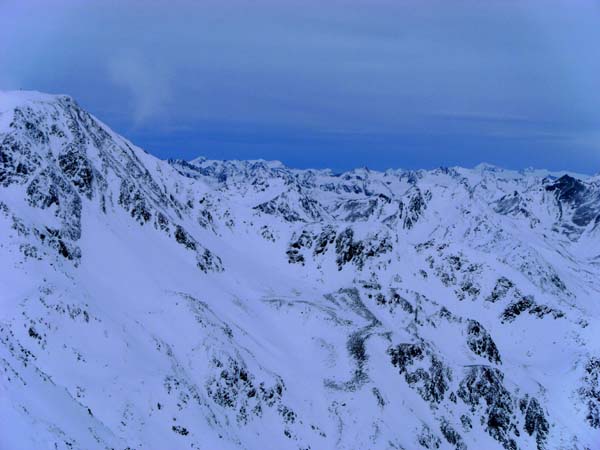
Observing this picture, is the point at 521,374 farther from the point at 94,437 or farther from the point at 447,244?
the point at 94,437

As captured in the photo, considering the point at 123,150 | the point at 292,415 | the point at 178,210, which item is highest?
the point at 123,150

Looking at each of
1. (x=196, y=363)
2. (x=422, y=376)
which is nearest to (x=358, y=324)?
(x=422, y=376)

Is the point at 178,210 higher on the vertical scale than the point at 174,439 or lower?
higher

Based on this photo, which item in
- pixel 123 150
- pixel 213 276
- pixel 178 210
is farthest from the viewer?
pixel 178 210

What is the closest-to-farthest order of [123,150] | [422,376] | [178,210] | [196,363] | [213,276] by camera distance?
[196,363]
[422,376]
[213,276]
[123,150]
[178,210]

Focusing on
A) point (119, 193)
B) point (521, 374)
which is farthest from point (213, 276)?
point (521, 374)

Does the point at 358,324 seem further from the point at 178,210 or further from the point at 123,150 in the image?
the point at 123,150

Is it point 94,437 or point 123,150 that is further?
point 123,150
